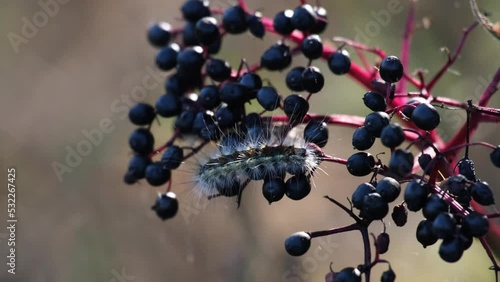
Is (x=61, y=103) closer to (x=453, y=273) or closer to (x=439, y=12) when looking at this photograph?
(x=439, y=12)

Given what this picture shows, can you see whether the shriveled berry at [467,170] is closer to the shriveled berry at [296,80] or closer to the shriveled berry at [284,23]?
the shriveled berry at [296,80]

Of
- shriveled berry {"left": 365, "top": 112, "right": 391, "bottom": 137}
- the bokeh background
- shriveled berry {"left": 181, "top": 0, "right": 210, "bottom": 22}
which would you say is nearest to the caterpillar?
shriveled berry {"left": 365, "top": 112, "right": 391, "bottom": 137}

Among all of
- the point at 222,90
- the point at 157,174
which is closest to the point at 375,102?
the point at 222,90


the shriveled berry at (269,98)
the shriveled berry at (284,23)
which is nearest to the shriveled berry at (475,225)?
the shriveled berry at (269,98)

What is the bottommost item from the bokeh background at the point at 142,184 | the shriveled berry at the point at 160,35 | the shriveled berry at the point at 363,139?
the bokeh background at the point at 142,184

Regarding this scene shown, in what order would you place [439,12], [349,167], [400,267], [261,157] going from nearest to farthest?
[349,167] < [261,157] < [400,267] < [439,12]

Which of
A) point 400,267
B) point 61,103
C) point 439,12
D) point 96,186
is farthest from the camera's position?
point 61,103

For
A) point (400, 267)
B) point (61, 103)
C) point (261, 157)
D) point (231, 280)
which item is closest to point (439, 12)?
point (400, 267)
